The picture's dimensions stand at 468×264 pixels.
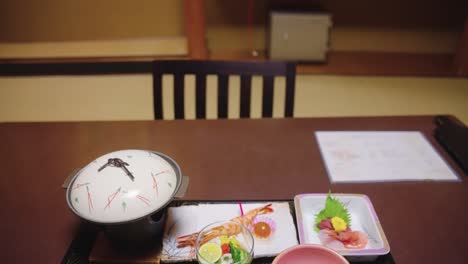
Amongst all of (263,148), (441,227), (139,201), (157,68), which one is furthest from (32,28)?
(441,227)

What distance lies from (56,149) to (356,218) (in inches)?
31.6

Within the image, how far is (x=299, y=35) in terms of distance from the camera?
323 cm

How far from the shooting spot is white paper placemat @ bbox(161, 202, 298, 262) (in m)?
0.77

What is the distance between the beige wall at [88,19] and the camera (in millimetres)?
3514

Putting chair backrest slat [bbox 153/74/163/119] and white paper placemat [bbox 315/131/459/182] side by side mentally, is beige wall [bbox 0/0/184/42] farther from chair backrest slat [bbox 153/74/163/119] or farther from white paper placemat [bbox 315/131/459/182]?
white paper placemat [bbox 315/131/459/182]

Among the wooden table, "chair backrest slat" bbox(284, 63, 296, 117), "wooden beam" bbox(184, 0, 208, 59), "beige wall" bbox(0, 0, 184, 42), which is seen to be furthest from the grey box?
the wooden table

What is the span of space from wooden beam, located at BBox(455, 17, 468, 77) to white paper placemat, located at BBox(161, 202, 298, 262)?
289 centimetres

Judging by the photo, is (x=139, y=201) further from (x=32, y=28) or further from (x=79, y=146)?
(x=32, y=28)

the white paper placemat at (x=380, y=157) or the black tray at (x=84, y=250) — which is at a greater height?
the white paper placemat at (x=380, y=157)

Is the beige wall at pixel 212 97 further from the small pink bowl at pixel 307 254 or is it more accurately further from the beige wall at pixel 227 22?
the small pink bowl at pixel 307 254

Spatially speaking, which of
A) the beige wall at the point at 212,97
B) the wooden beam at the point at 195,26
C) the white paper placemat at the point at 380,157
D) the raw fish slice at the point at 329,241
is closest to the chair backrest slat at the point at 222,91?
the white paper placemat at the point at 380,157

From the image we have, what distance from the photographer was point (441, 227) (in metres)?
0.84

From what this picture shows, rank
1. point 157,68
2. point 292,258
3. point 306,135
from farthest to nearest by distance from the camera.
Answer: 1. point 157,68
2. point 306,135
3. point 292,258

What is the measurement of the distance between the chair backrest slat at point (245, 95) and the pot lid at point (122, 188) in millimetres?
649
